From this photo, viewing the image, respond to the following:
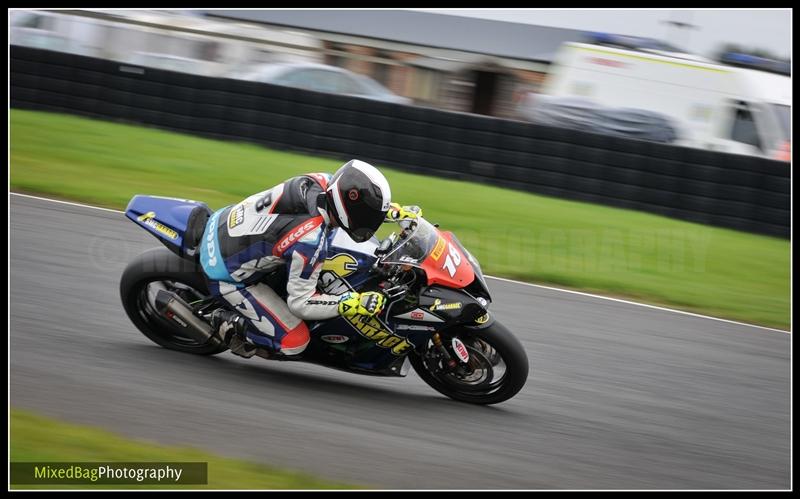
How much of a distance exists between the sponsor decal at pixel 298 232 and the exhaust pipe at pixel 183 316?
880 millimetres

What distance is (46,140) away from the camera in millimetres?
11820

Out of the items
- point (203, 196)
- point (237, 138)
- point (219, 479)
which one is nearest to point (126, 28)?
point (237, 138)

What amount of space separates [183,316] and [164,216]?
667 mm

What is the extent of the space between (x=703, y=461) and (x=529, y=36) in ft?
74.4

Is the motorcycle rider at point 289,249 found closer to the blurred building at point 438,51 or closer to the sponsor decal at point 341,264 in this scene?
the sponsor decal at point 341,264

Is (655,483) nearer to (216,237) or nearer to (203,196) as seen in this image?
(216,237)

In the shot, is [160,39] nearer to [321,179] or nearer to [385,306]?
[321,179]

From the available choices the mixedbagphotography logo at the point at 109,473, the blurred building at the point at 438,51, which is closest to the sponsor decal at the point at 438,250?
the mixedbagphotography logo at the point at 109,473

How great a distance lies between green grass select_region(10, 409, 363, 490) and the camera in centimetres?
406

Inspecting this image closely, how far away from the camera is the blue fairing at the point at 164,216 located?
546 cm

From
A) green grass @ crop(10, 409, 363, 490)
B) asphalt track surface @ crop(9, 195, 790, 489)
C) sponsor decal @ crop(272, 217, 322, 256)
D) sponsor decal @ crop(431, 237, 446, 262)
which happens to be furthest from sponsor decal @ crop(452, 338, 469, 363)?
green grass @ crop(10, 409, 363, 490)

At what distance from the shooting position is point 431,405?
547 centimetres
